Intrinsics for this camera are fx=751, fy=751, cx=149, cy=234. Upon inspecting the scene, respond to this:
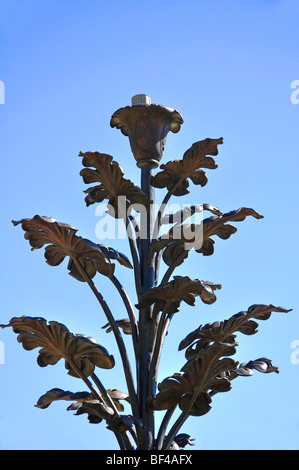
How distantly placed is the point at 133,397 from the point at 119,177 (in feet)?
4.10

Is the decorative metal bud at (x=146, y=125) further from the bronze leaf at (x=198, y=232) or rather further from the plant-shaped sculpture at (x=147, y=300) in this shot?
the bronze leaf at (x=198, y=232)

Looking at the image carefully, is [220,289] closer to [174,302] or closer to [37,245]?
[174,302]

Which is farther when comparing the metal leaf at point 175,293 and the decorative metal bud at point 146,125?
the decorative metal bud at point 146,125

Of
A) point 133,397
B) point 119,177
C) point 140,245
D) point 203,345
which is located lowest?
point 133,397

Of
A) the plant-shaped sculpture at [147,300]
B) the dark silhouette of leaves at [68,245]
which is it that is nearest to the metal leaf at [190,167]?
the plant-shaped sculpture at [147,300]

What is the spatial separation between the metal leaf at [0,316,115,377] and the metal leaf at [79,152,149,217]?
0.84 m

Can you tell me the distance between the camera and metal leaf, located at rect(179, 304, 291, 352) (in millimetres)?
4055

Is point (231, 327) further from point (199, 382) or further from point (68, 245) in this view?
point (68, 245)

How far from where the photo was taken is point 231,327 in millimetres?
4102

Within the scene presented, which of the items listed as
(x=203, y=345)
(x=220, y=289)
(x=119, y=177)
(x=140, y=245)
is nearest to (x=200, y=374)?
(x=203, y=345)

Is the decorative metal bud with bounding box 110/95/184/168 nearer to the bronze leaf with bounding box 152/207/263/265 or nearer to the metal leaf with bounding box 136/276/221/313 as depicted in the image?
the bronze leaf with bounding box 152/207/263/265

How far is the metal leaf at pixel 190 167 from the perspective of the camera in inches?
175

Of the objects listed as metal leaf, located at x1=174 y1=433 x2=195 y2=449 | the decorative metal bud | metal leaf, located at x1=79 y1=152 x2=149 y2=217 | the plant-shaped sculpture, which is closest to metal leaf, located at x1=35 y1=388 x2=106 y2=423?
the plant-shaped sculpture

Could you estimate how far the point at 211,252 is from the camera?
4.53 m
